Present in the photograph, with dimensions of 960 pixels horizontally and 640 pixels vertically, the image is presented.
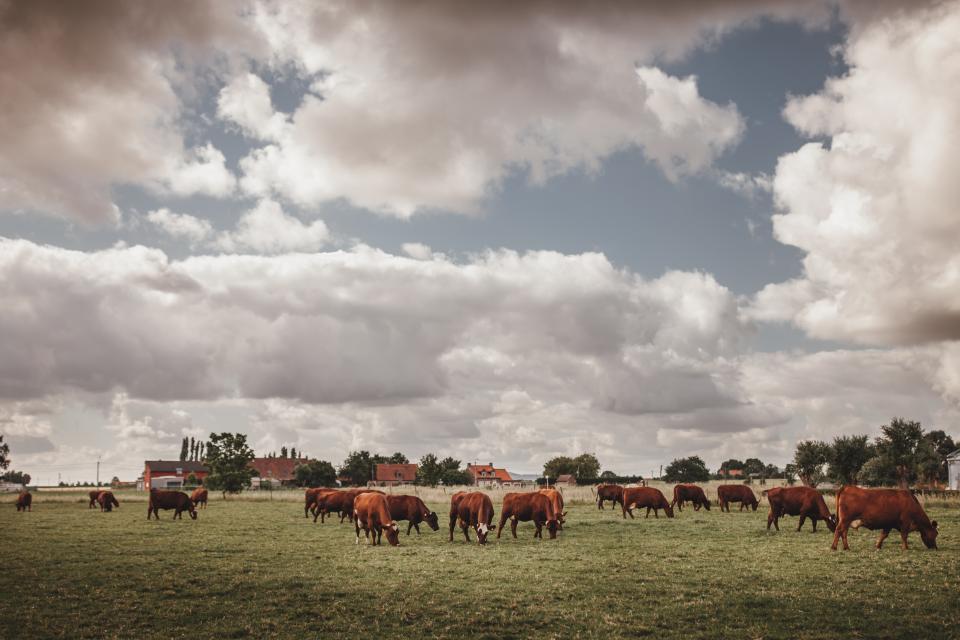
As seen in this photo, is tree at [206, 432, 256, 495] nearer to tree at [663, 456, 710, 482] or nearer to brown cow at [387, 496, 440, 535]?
brown cow at [387, 496, 440, 535]

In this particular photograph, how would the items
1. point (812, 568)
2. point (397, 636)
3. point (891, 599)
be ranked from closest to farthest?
point (397, 636) → point (891, 599) → point (812, 568)

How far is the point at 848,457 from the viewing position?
85750 millimetres

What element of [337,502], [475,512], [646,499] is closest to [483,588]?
[475,512]

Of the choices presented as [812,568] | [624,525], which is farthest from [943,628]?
[624,525]

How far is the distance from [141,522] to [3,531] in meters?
7.26

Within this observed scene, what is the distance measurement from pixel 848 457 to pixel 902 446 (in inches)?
267

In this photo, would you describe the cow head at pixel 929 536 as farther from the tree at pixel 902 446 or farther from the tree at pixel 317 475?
the tree at pixel 317 475

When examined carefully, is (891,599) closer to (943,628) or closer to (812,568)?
(943,628)

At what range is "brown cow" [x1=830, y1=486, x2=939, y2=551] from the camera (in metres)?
21.9

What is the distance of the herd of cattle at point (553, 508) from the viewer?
22.1 metres

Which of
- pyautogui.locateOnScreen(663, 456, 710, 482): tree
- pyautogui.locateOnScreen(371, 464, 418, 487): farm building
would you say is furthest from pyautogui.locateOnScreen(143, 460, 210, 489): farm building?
pyautogui.locateOnScreen(663, 456, 710, 482): tree

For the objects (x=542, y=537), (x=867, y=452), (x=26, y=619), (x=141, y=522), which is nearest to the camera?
(x=26, y=619)

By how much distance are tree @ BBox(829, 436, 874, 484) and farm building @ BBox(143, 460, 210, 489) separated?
12705 centimetres

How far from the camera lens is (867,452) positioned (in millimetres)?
84750
